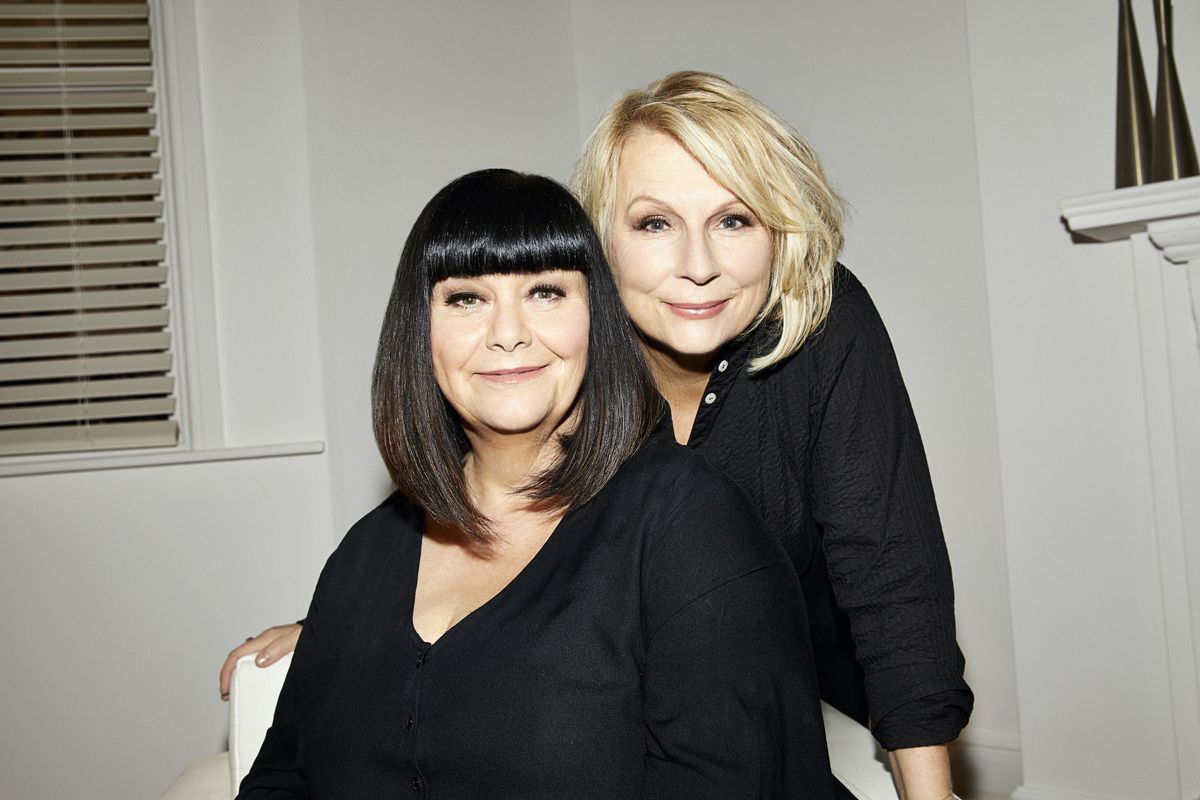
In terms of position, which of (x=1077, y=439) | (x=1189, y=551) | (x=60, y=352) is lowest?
(x=1189, y=551)

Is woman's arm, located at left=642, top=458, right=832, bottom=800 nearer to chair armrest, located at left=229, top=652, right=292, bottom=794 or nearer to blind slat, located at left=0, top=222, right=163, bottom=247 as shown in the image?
chair armrest, located at left=229, top=652, right=292, bottom=794

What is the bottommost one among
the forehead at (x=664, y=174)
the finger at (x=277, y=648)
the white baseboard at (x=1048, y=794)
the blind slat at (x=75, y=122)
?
the white baseboard at (x=1048, y=794)

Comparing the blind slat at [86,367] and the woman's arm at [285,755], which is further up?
the blind slat at [86,367]

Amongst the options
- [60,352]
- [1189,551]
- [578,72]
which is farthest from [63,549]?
[1189,551]

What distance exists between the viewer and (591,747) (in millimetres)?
1133

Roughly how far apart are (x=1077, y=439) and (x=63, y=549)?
2.50 m

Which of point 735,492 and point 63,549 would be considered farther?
point 63,549

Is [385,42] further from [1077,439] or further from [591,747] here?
[591,747]

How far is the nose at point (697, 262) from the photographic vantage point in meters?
1.41

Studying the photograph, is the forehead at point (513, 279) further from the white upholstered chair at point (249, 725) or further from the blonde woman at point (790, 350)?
the white upholstered chair at point (249, 725)

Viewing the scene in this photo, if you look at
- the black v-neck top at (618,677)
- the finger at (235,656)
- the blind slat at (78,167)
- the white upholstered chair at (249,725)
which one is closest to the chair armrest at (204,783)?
the white upholstered chair at (249,725)

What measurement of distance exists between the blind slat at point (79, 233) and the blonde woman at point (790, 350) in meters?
1.82

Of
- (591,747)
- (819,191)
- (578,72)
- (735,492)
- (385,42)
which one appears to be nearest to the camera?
(591,747)

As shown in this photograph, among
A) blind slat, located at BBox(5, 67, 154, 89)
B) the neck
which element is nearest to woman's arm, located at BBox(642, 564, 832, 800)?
the neck
